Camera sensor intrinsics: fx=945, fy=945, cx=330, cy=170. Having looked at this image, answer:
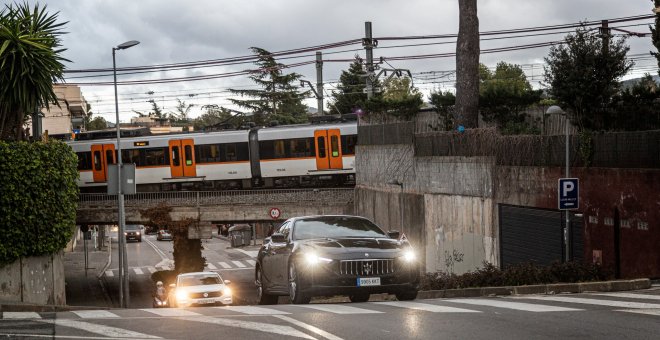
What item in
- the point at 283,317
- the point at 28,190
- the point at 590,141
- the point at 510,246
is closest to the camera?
the point at 283,317

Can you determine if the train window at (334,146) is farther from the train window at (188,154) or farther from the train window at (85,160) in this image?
the train window at (85,160)

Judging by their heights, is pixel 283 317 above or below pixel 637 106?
below

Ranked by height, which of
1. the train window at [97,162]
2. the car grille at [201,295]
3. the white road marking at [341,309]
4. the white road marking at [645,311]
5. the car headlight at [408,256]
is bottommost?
the car grille at [201,295]

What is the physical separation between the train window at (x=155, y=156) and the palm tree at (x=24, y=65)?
17238 millimetres

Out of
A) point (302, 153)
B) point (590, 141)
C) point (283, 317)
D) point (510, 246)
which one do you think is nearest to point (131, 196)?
point (302, 153)

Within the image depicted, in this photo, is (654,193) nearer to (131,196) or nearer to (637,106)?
(637,106)

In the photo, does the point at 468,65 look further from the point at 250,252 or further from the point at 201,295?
the point at 250,252

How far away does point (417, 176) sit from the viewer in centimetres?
3366

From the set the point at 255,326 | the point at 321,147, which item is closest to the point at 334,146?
the point at 321,147

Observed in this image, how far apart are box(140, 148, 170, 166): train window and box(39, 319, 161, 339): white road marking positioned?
38.7 meters

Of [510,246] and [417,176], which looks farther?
[417,176]

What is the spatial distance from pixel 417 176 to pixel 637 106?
36.6 feet

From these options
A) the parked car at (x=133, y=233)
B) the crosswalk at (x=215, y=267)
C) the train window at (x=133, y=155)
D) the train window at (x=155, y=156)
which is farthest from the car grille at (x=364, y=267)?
the parked car at (x=133, y=233)

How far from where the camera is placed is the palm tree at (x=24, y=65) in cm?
3114
